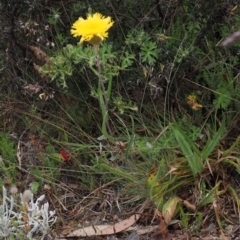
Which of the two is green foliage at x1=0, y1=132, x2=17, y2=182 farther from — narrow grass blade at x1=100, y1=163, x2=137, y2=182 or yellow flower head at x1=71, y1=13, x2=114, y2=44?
yellow flower head at x1=71, y1=13, x2=114, y2=44

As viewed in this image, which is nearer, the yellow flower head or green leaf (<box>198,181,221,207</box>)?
the yellow flower head

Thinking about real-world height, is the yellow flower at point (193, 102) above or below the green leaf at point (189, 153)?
above

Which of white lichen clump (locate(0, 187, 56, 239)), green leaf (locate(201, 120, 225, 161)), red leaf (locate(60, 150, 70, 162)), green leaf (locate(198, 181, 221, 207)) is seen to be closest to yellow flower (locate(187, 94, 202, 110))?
green leaf (locate(201, 120, 225, 161))

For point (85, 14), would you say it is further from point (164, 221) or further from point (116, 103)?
point (164, 221)

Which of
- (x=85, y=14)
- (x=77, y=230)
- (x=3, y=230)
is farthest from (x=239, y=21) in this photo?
(x=3, y=230)

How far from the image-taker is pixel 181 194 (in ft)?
8.34

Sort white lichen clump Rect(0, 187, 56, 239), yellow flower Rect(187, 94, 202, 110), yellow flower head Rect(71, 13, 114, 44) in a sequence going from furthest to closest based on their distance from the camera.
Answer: yellow flower Rect(187, 94, 202, 110) → white lichen clump Rect(0, 187, 56, 239) → yellow flower head Rect(71, 13, 114, 44)

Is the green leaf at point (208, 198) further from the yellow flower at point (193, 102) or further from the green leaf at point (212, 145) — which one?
the yellow flower at point (193, 102)

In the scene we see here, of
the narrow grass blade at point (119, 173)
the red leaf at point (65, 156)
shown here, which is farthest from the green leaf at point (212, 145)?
the red leaf at point (65, 156)

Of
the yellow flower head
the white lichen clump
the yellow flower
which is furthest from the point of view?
the yellow flower

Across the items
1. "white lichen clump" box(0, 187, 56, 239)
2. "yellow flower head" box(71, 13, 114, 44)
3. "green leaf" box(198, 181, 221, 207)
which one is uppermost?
"yellow flower head" box(71, 13, 114, 44)

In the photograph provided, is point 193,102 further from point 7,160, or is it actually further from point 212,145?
point 7,160

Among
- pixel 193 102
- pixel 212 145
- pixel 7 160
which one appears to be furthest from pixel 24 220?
pixel 193 102

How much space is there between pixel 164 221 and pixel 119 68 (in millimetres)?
735
